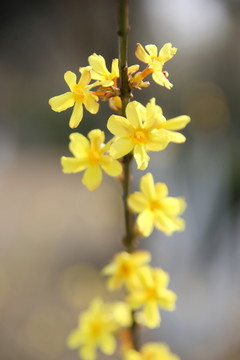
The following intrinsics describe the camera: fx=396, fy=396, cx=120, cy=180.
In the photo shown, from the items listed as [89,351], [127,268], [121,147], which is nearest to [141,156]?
[121,147]

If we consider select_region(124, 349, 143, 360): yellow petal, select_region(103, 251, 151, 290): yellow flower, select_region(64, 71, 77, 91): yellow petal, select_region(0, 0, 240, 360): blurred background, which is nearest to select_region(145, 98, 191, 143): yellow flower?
select_region(64, 71, 77, 91): yellow petal

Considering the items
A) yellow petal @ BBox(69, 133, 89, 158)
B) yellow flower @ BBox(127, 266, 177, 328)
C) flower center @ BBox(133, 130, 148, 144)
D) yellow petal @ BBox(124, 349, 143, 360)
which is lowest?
yellow petal @ BBox(124, 349, 143, 360)

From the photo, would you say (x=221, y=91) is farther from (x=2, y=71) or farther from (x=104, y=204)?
(x=2, y=71)

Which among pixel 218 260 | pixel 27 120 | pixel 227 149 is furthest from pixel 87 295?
pixel 27 120

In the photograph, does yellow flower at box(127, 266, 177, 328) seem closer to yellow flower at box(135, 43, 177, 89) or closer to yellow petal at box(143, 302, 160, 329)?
yellow petal at box(143, 302, 160, 329)

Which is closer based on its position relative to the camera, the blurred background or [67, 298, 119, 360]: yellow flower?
[67, 298, 119, 360]: yellow flower

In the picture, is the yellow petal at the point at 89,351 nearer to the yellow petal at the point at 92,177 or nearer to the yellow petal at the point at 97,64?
the yellow petal at the point at 92,177

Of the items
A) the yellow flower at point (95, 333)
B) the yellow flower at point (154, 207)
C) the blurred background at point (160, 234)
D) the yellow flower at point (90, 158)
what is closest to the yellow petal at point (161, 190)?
the yellow flower at point (154, 207)

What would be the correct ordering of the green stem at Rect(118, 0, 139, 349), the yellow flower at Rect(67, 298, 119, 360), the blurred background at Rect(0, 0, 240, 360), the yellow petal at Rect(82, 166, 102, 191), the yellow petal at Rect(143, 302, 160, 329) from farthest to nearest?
the blurred background at Rect(0, 0, 240, 360) < the yellow flower at Rect(67, 298, 119, 360) < the yellow petal at Rect(143, 302, 160, 329) < the yellow petal at Rect(82, 166, 102, 191) < the green stem at Rect(118, 0, 139, 349)
